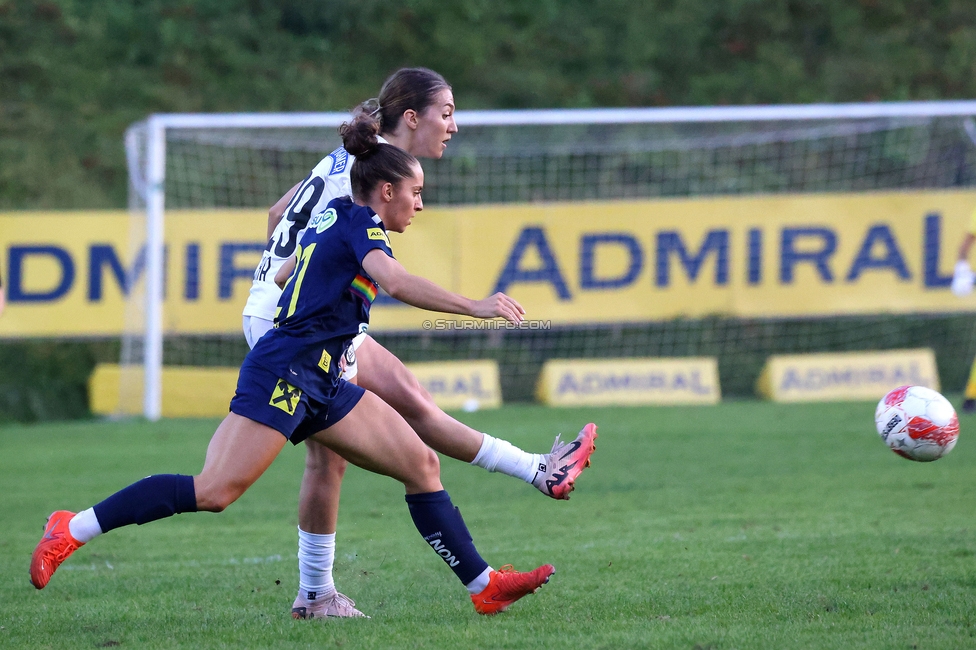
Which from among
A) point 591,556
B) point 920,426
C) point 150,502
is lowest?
point 591,556

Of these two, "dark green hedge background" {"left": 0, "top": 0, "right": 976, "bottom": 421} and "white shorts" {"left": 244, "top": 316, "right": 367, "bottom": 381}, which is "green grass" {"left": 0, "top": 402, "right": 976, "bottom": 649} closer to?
"white shorts" {"left": 244, "top": 316, "right": 367, "bottom": 381}

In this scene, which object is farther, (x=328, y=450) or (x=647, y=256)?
(x=647, y=256)

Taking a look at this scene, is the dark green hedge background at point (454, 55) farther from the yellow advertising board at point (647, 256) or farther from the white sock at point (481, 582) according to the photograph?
the white sock at point (481, 582)

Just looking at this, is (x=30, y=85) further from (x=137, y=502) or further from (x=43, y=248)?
(x=137, y=502)

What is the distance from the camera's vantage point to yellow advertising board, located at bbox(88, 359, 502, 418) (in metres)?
12.6

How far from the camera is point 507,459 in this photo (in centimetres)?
424

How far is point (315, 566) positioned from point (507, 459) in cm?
80

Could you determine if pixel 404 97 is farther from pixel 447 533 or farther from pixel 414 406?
pixel 447 533

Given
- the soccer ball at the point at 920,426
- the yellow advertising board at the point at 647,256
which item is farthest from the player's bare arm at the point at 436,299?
the yellow advertising board at the point at 647,256

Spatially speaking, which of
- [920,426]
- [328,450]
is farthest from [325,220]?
[920,426]

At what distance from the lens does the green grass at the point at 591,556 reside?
3809mm

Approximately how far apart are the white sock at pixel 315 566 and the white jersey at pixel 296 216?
84 centimetres

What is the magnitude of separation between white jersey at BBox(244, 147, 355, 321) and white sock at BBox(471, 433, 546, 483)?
917 millimetres

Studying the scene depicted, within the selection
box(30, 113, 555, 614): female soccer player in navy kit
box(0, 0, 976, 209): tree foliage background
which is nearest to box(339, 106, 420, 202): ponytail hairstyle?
box(30, 113, 555, 614): female soccer player in navy kit
